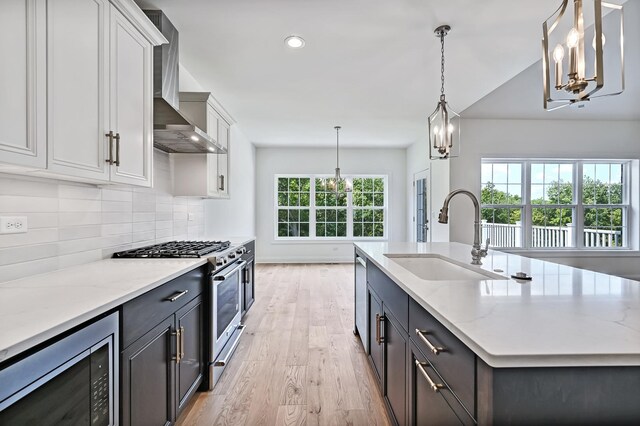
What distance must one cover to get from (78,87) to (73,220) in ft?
2.54

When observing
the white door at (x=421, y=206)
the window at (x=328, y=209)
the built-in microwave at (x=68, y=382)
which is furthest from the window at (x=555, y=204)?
the built-in microwave at (x=68, y=382)

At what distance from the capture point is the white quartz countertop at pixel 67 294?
884mm

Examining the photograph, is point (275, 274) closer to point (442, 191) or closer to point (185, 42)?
point (442, 191)

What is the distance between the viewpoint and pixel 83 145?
1526mm

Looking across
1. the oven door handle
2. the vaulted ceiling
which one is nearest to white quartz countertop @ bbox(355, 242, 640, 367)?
the oven door handle

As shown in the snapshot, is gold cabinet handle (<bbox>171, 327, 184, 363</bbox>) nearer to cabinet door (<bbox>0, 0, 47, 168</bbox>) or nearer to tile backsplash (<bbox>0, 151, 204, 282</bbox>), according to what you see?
tile backsplash (<bbox>0, 151, 204, 282</bbox>)

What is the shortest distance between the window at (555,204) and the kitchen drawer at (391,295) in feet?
13.1

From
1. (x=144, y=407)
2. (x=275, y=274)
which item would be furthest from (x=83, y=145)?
(x=275, y=274)

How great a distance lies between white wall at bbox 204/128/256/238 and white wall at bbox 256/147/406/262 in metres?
0.27

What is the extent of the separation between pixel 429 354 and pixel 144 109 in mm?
2024

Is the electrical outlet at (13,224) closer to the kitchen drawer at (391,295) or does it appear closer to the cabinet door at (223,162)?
the kitchen drawer at (391,295)

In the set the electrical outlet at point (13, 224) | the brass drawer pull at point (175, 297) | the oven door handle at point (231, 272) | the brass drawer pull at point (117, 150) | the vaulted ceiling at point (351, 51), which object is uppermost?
the vaulted ceiling at point (351, 51)

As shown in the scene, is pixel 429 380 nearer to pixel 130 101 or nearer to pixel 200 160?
pixel 130 101

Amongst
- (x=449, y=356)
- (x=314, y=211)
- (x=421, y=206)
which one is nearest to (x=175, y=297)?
(x=449, y=356)
